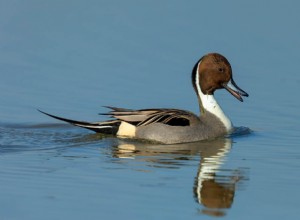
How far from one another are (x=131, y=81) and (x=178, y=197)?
5.80 m

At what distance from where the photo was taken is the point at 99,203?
374 inches

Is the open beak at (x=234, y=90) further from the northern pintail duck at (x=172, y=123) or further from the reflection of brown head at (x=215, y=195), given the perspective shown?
the reflection of brown head at (x=215, y=195)

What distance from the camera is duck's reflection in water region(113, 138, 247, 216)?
9938 millimetres

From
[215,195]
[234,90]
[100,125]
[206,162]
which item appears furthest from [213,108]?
[215,195]

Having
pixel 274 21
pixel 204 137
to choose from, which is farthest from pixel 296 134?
pixel 274 21

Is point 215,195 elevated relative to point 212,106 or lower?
lower

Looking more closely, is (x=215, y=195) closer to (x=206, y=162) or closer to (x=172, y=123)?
(x=206, y=162)

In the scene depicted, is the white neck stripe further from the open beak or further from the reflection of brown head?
the reflection of brown head

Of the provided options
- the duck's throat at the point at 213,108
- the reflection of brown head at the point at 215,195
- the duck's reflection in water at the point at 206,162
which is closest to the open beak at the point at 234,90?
the duck's throat at the point at 213,108

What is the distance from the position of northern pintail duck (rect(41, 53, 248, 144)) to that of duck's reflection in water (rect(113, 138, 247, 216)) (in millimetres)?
173

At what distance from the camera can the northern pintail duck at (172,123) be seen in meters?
13.2

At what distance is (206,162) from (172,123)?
1.55 metres

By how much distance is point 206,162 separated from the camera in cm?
1183

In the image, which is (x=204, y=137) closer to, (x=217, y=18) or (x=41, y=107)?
(x=41, y=107)
